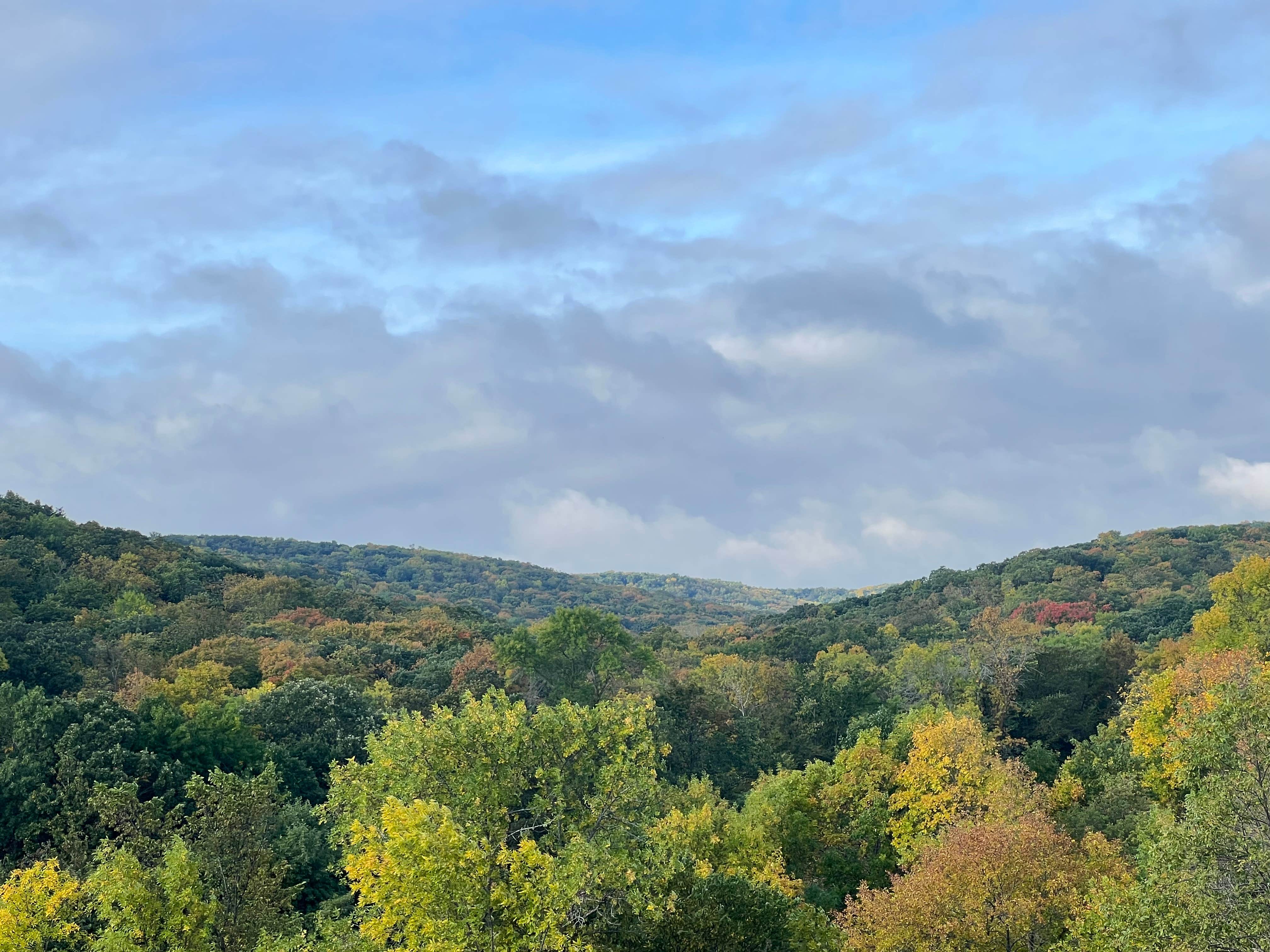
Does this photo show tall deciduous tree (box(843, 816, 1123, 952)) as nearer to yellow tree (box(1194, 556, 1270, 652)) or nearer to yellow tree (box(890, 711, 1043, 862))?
yellow tree (box(890, 711, 1043, 862))

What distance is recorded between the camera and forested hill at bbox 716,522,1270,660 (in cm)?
11900

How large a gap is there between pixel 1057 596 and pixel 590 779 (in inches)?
4960

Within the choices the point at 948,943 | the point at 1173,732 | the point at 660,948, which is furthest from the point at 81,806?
the point at 1173,732

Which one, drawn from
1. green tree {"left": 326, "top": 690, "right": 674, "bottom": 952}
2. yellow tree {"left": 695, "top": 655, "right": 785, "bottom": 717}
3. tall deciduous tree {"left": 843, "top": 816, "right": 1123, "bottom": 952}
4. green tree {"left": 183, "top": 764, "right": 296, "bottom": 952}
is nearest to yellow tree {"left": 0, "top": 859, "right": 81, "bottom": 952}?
green tree {"left": 183, "top": 764, "right": 296, "bottom": 952}

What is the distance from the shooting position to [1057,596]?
142 metres

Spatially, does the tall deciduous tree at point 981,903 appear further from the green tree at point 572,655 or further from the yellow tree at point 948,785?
the green tree at point 572,655

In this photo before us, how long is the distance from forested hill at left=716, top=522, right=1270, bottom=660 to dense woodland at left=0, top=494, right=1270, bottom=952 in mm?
3904

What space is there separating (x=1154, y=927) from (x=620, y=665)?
179 ft

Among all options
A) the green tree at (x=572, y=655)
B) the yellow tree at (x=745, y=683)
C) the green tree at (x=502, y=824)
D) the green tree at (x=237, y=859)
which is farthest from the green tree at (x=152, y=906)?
the yellow tree at (x=745, y=683)

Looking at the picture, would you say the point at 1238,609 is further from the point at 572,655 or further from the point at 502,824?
the point at 502,824

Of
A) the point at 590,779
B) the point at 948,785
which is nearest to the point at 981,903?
the point at 590,779

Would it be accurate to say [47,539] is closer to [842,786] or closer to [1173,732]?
[842,786]

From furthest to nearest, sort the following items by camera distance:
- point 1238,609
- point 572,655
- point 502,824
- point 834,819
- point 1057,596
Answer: point 1057,596
point 572,655
point 1238,609
point 834,819
point 502,824

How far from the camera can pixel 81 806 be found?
44.5 m
